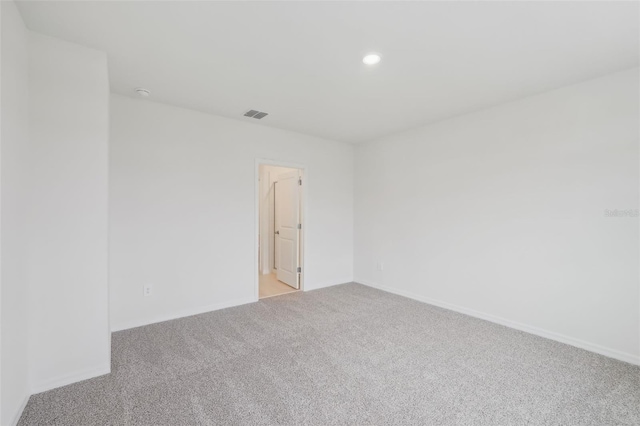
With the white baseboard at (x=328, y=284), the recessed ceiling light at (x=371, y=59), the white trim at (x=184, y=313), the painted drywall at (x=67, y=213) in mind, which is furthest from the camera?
the white baseboard at (x=328, y=284)

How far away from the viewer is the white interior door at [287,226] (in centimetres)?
465

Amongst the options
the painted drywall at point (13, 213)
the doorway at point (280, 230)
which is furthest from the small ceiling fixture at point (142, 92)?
the doorway at point (280, 230)

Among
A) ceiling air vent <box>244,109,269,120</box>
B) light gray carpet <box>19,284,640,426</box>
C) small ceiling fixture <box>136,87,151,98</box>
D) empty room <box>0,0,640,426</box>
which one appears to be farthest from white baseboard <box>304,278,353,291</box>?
small ceiling fixture <box>136,87,151,98</box>

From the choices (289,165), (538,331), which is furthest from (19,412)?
(538,331)

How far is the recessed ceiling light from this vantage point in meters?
2.23

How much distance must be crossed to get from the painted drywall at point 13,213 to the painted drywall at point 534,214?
4.00 meters

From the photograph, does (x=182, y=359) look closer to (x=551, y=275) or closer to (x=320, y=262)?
(x=320, y=262)

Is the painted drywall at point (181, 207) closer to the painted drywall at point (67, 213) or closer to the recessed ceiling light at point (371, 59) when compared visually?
the painted drywall at point (67, 213)

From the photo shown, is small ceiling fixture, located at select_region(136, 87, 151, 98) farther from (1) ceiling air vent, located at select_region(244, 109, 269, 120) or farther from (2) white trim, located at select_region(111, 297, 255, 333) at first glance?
(2) white trim, located at select_region(111, 297, 255, 333)

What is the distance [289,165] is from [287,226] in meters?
1.15

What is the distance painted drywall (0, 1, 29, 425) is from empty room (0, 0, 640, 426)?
2 centimetres

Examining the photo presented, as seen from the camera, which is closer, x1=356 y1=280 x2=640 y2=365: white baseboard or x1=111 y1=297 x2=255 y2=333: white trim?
x1=356 y1=280 x2=640 y2=365: white baseboard

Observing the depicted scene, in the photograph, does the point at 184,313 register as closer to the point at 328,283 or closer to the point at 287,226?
the point at 287,226

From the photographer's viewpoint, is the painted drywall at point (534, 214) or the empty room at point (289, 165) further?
the painted drywall at point (534, 214)
